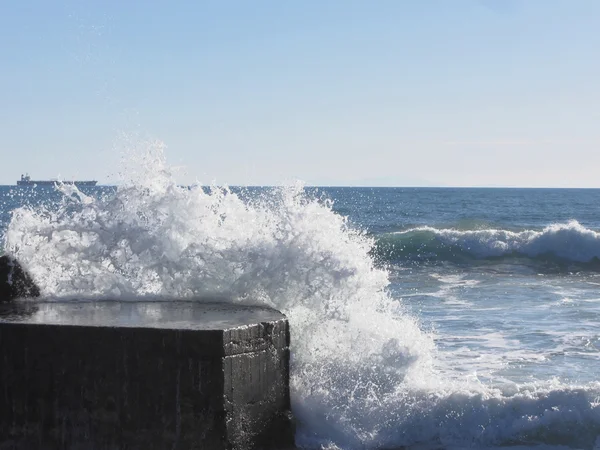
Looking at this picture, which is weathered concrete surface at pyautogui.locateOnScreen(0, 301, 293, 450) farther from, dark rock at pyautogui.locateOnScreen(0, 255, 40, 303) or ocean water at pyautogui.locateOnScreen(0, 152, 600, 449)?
dark rock at pyautogui.locateOnScreen(0, 255, 40, 303)

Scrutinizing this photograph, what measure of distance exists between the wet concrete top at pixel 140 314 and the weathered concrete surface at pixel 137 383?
18mm

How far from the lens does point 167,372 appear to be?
4.23 m

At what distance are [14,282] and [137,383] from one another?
6.20 feet

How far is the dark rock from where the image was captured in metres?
5.66

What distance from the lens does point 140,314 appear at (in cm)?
490

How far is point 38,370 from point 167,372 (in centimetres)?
75

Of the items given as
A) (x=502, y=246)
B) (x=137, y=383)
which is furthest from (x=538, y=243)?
(x=137, y=383)

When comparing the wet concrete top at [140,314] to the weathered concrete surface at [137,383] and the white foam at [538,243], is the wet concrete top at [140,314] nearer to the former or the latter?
the weathered concrete surface at [137,383]

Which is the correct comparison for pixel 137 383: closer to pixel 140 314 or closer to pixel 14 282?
pixel 140 314

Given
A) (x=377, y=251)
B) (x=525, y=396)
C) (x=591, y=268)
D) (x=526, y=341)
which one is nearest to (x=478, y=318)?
(x=526, y=341)

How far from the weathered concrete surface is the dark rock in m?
1.08

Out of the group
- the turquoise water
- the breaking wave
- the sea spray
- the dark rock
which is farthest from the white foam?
the dark rock

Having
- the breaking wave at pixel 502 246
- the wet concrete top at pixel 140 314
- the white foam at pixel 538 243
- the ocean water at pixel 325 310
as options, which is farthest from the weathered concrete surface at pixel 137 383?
the white foam at pixel 538 243

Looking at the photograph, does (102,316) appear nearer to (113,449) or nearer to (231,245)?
(113,449)
